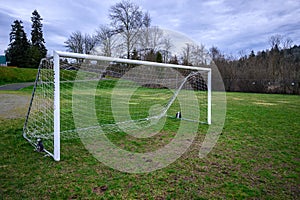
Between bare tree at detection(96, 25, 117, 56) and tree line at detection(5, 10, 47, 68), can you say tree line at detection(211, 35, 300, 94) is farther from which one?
tree line at detection(5, 10, 47, 68)

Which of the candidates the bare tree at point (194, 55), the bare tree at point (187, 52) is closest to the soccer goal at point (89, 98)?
the bare tree at point (187, 52)

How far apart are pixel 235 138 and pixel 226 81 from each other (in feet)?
68.0

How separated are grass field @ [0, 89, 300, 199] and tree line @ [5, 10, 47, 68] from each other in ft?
99.3

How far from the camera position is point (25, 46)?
101ft

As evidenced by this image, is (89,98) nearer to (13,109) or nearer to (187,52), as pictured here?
(13,109)

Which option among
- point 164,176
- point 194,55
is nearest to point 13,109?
point 164,176

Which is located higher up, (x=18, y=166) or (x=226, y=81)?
(x=226, y=81)

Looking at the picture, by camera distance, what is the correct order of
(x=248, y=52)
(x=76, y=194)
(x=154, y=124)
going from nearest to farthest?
(x=76, y=194) → (x=154, y=124) → (x=248, y=52)

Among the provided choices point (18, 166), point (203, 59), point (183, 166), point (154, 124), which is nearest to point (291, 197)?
point (183, 166)

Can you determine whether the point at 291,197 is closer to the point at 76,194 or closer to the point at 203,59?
the point at 76,194

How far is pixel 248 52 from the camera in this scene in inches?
1030

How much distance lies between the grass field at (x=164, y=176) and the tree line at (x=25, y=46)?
30268 millimetres

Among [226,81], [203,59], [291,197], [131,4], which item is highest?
[131,4]

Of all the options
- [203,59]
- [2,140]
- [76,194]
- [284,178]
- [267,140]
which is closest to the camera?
[76,194]
